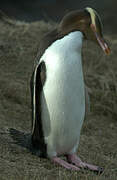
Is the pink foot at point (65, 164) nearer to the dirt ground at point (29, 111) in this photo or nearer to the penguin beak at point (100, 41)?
the dirt ground at point (29, 111)

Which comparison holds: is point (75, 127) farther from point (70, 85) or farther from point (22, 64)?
point (22, 64)

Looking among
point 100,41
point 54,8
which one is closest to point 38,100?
point 100,41

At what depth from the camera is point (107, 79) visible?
6574 mm

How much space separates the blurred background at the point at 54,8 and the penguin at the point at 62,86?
919cm

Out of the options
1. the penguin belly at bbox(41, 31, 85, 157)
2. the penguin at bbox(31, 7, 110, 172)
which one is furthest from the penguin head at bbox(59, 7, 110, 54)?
the penguin belly at bbox(41, 31, 85, 157)

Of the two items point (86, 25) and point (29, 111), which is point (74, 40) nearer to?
point (86, 25)

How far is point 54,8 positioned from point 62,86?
11633mm

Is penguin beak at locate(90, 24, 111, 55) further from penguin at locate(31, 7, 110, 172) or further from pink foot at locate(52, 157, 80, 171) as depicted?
pink foot at locate(52, 157, 80, 171)

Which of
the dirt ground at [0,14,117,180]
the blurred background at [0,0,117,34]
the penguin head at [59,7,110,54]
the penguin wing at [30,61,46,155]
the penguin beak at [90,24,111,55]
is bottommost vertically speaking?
the blurred background at [0,0,117,34]

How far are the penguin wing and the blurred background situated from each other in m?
9.20

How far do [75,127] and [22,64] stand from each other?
2.88 m

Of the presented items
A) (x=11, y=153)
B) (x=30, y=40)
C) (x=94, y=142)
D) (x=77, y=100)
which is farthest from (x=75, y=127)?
(x=30, y=40)

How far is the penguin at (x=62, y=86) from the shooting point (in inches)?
141

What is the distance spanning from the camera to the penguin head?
365 cm
